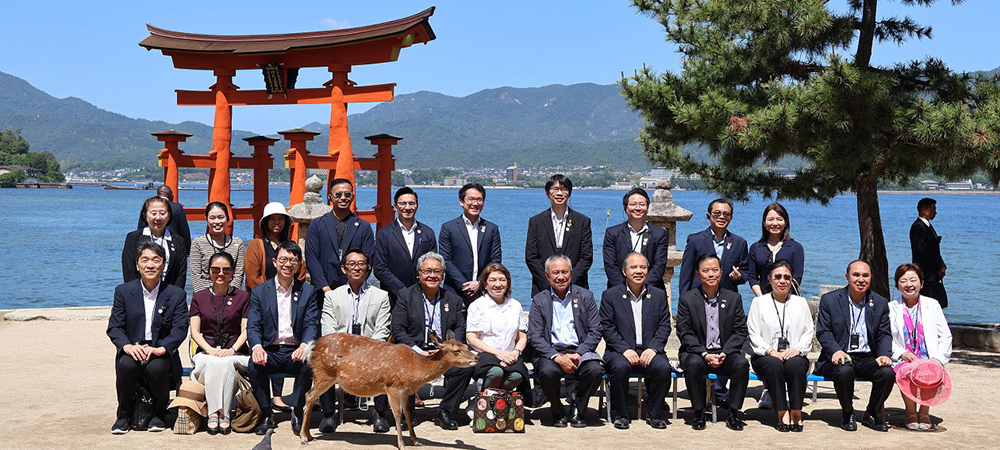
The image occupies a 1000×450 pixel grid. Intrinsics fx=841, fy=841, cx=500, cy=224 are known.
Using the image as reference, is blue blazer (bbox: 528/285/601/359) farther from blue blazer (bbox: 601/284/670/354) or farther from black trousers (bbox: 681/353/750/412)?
black trousers (bbox: 681/353/750/412)

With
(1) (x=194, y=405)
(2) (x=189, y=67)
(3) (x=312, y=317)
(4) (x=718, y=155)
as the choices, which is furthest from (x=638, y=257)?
(2) (x=189, y=67)

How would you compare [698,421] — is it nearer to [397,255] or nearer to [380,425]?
[380,425]

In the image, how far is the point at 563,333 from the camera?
5.72 metres

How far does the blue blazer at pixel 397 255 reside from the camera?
6098 mm

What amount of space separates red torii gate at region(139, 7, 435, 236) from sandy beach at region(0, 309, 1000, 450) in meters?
6.31

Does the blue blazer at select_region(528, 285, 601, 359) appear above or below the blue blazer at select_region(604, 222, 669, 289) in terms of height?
below

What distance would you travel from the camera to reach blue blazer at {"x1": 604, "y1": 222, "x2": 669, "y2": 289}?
625cm

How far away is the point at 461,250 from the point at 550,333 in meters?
0.98

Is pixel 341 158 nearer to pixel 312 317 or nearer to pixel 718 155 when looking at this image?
pixel 718 155

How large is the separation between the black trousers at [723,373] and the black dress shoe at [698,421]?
0.03 metres

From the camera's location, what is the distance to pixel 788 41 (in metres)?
7.87

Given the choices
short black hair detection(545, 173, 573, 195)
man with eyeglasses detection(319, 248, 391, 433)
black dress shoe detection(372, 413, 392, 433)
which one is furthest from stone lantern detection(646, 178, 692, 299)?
black dress shoe detection(372, 413, 392, 433)

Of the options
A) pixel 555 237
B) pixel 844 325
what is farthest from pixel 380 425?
pixel 844 325

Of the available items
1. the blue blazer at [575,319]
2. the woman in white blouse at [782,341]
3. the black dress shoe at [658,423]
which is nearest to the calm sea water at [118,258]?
the woman in white blouse at [782,341]
